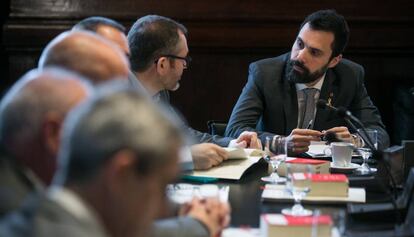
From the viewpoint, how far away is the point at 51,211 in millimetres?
1000

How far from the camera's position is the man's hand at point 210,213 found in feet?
5.46

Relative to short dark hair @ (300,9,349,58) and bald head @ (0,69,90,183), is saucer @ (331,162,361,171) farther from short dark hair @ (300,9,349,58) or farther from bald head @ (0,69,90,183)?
bald head @ (0,69,90,183)

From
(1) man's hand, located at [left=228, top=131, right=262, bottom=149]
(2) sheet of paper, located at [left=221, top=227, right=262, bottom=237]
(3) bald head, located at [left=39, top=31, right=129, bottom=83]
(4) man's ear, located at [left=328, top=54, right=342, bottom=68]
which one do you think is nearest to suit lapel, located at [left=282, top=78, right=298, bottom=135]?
(4) man's ear, located at [left=328, top=54, right=342, bottom=68]

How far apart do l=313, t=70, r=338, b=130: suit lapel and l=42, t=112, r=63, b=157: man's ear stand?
248 centimetres

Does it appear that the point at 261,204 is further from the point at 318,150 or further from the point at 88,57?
the point at 318,150

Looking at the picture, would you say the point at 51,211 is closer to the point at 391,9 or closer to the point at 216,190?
the point at 216,190

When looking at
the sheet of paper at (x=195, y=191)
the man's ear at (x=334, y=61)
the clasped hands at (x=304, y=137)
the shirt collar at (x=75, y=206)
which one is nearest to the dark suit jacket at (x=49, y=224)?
the shirt collar at (x=75, y=206)

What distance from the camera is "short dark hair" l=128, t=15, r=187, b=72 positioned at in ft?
10.4

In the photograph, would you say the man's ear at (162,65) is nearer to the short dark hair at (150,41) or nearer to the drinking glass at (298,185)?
the short dark hair at (150,41)

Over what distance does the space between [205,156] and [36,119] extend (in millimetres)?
1424

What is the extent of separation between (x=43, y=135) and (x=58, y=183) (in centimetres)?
28

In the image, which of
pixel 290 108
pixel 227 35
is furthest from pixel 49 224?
pixel 227 35

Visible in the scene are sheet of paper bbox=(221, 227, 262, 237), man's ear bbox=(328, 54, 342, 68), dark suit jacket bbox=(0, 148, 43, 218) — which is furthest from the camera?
man's ear bbox=(328, 54, 342, 68)

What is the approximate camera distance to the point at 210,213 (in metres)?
1.69
